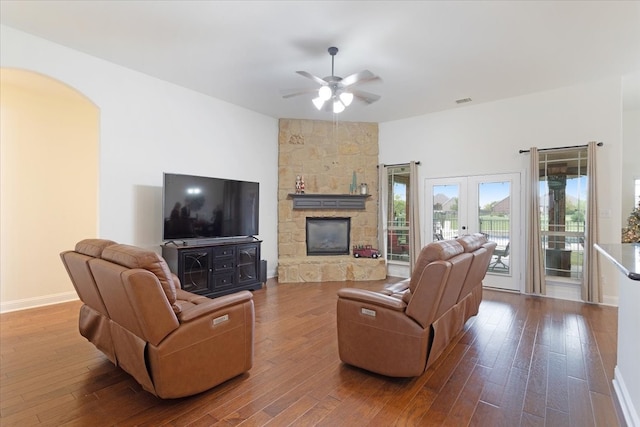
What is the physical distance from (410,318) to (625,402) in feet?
4.76

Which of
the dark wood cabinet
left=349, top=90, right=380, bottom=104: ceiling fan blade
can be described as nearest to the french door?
left=349, top=90, right=380, bottom=104: ceiling fan blade

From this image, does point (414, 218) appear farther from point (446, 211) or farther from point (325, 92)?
point (325, 92)

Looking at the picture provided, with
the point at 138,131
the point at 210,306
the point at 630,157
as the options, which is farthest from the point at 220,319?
the point at 630,157

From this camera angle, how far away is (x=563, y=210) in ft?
16.0

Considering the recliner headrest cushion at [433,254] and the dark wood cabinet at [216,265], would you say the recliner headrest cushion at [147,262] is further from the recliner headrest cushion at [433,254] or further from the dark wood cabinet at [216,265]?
the dark wood cabinet at [216,265]

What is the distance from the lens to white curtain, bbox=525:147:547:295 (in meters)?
4.89

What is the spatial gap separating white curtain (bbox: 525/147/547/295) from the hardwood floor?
4.21 feet

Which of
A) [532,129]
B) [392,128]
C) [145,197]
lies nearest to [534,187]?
[532,129]

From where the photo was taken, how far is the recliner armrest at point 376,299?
239cm

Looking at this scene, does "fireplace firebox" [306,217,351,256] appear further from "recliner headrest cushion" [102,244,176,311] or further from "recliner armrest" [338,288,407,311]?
"recliner headrest cushion" [102,244,176,311]

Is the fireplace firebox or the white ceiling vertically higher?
the white ceiling

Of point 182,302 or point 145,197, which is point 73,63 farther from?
point 182,302

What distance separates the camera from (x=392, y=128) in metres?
6.52

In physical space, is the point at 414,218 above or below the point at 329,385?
above
